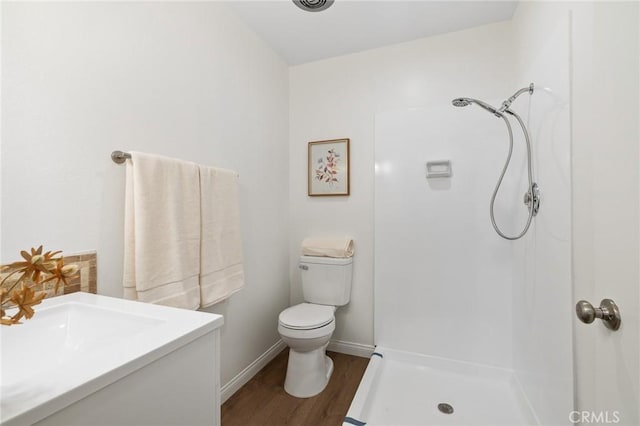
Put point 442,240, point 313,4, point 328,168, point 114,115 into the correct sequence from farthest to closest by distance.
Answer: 1. point 328,168
2. point 442,240
3. point 313,4
4. point 114,115

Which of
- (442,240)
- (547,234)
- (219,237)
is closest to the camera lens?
(547,234)

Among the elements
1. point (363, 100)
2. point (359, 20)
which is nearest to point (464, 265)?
point (363, 100)

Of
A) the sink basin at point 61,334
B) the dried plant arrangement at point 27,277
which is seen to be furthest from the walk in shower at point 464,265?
the dried plant arrangement at point 27,277

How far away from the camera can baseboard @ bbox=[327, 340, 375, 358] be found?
216 cm

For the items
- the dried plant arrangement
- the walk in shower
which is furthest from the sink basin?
the walk in shower

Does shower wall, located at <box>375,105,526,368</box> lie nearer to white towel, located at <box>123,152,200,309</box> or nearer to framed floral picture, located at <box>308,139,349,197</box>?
framed floral picture, located at <box>308,139,349,197</box>

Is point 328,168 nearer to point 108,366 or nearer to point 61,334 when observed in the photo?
point 61,334

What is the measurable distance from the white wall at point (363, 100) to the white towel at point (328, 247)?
84 mm

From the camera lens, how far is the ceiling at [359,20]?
5.70ft

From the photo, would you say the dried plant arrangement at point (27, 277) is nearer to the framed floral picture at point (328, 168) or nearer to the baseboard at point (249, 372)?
the baseboard at point (249, 372)

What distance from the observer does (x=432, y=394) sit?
1674mm

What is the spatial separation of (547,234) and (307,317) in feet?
4.35

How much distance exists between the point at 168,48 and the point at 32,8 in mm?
515

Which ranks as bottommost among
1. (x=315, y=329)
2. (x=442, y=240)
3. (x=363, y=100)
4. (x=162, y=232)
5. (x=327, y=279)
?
(x=315, y=329)
